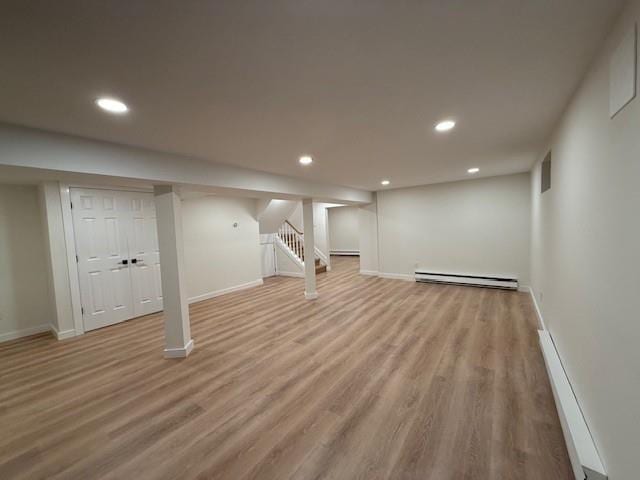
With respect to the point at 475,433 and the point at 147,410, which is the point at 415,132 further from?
the point at 147,410

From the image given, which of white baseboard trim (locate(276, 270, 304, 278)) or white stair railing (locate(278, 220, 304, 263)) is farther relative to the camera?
white stair railing (locate(278, 220, 304, 263))

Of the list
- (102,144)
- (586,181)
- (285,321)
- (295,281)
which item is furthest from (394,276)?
(102,144)

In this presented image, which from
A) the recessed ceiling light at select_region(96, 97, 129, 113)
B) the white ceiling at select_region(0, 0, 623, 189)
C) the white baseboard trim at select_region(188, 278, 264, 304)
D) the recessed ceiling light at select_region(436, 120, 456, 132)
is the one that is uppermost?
the recessed ceiling light at select_region(96, 97, 129, 113)

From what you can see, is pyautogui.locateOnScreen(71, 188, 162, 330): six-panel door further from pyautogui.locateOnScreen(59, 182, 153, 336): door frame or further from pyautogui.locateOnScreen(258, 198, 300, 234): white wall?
pyautogui.locateOnScreen(258, 198, 300, 234): white wall

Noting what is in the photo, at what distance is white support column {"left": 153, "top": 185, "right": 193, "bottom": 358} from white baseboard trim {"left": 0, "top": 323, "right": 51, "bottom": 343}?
2.58 m

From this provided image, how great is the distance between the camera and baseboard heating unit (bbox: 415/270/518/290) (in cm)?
512

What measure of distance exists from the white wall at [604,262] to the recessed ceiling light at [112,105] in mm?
2588

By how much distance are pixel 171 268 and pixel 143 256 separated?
2100 millimetres

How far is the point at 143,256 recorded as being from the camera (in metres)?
4.54

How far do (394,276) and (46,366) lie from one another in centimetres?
635

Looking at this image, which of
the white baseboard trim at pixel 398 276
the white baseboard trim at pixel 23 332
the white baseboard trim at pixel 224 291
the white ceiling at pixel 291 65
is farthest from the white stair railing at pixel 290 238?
the white ceiling at pixel 291 65

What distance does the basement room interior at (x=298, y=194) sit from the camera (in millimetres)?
1104

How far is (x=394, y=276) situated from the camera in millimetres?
6738

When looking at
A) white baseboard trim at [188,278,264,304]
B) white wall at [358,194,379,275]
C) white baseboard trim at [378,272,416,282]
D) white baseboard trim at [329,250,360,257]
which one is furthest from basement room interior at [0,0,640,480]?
white baseboard trim at [329,250,360,257]
